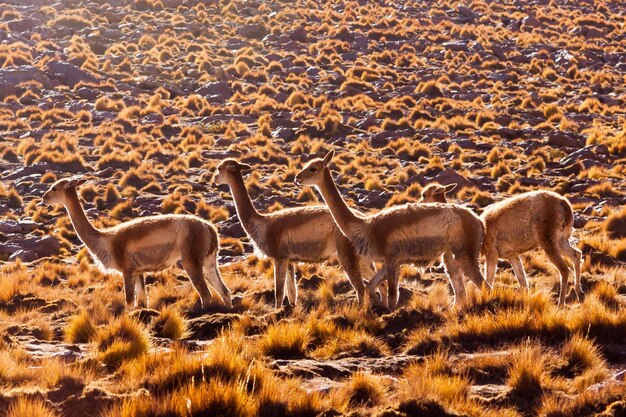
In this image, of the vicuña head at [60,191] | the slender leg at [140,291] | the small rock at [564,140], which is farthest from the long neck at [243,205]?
the small rock at [564,140]

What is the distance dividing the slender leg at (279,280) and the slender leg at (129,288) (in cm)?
203

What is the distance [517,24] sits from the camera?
152 ft

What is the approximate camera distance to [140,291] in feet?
34.9

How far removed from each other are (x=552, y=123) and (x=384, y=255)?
2045 cm

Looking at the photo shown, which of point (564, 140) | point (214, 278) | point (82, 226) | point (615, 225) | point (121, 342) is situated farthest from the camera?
point (564, 140)

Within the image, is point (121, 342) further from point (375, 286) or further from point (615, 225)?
point (615, 225)

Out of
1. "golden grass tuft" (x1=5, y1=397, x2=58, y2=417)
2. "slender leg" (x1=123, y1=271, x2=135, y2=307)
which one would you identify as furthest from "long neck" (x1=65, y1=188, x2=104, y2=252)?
"golden grass tuft" (x1=5, y1=397, x2=58, y2=417)

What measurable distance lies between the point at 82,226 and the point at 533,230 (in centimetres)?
663

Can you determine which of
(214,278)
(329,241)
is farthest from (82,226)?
(329,241)

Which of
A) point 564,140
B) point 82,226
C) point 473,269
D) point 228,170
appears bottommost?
point 564,140

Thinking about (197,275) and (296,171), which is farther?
(296,171)

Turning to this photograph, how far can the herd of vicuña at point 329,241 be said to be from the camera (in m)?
9.39

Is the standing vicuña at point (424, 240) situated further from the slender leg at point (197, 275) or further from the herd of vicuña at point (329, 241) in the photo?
the slender leg at point (197, 275)

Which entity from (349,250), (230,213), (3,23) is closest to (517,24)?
(3,23)
